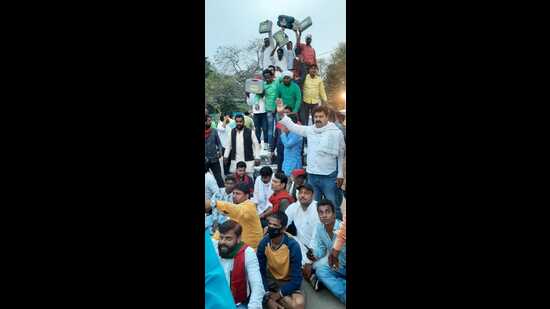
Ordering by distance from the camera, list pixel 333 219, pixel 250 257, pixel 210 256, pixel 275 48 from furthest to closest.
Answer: pixel 275 48 → pixel 333 219 → pixel 250 257 → pixel 210 256

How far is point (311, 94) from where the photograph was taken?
255cm

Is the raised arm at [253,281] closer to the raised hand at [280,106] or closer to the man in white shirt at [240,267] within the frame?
the man in white shirt at [240,267]

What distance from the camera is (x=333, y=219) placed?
7.94ft

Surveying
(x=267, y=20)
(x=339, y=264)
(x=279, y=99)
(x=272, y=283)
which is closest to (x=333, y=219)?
(x=339, y=264)

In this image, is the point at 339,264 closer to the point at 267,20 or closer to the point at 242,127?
the point at 242,127

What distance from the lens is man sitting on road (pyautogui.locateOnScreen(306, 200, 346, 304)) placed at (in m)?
2.37

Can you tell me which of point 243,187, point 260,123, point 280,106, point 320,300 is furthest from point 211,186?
point 320,300

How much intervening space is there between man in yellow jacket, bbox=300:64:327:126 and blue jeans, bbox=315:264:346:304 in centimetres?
78

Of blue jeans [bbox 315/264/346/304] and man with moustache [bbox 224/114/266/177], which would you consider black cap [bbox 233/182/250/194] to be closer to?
man with moustache [bbox 224/114/266/177]

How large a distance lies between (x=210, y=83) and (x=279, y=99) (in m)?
0.41

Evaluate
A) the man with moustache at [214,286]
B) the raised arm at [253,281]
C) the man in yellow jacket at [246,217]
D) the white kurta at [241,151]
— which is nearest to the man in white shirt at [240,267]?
the raised arm at [253,281]

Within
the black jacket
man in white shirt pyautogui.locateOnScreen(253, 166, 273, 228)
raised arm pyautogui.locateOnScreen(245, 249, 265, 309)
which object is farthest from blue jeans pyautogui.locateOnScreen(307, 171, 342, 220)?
the black jacket

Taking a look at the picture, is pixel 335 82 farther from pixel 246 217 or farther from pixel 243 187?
pixel 246 217

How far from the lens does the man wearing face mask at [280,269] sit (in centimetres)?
235
